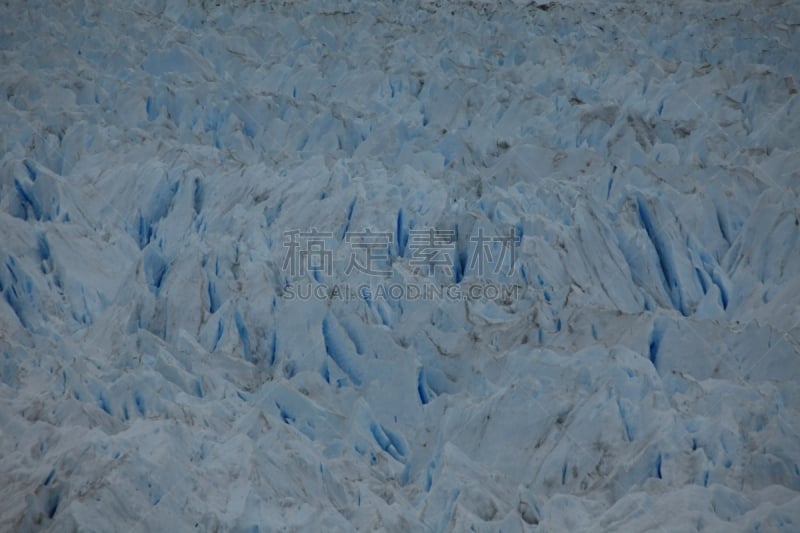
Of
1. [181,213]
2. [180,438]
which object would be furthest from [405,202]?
[180,438]

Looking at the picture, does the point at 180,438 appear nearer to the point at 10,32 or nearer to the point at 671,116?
the point at 671,116

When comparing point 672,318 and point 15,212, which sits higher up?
point 672,318

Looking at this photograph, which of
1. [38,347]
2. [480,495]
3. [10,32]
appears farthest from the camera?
[10,32]

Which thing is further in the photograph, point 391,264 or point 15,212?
point 15,212

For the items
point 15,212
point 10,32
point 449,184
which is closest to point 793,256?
point 449,184

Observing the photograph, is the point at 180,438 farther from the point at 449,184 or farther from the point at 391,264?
the point at 449,184

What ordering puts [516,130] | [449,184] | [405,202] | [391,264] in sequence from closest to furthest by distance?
[391,264], [405,202], [449,184], [516,130]
